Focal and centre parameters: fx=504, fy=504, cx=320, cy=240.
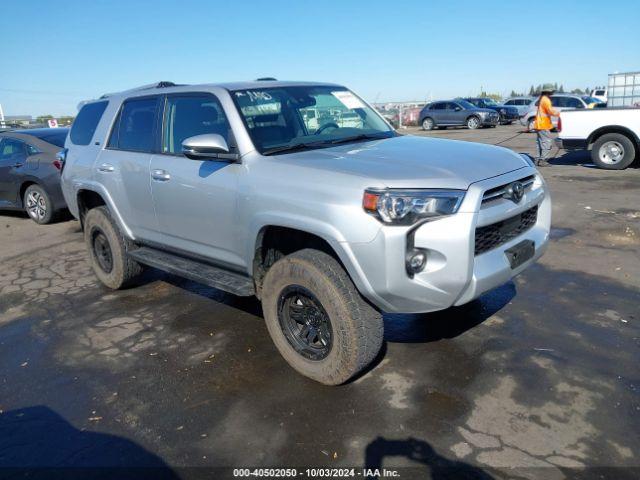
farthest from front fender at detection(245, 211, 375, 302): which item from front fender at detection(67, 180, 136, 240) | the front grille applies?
front fender at detection(67, 180, 136, 240)

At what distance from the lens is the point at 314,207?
119 inches

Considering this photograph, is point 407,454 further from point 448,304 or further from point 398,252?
point 398,252

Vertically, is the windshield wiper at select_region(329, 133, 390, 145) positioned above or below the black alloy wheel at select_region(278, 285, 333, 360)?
above

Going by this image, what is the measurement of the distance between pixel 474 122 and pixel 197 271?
2606 cm

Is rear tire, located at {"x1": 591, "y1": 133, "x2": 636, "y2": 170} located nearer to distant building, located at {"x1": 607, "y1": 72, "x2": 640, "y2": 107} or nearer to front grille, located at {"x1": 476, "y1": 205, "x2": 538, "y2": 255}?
distant building, located at {"x1": 607, "y1": 72, "x2": 640, "y2": 107}

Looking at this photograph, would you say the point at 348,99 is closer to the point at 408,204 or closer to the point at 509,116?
the point at 408,204

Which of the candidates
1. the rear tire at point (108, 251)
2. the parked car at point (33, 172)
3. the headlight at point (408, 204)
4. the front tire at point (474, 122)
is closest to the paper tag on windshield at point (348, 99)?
the headlight at point (408, 204)

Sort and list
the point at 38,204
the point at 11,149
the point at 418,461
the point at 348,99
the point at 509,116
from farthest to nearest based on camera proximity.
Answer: the point at 509,116
the point at 11,149
the point at 38,204
the point at 348,99
the point at 418,461

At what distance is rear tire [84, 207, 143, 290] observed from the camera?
4.99 metres

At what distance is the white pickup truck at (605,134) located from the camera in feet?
35.7

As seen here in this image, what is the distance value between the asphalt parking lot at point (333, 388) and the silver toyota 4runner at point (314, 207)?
0.45 m

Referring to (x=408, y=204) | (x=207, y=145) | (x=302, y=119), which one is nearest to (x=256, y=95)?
(x=302, y=119)

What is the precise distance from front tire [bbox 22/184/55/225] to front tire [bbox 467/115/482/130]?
23.4 m

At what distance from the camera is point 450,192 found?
2846 mm
